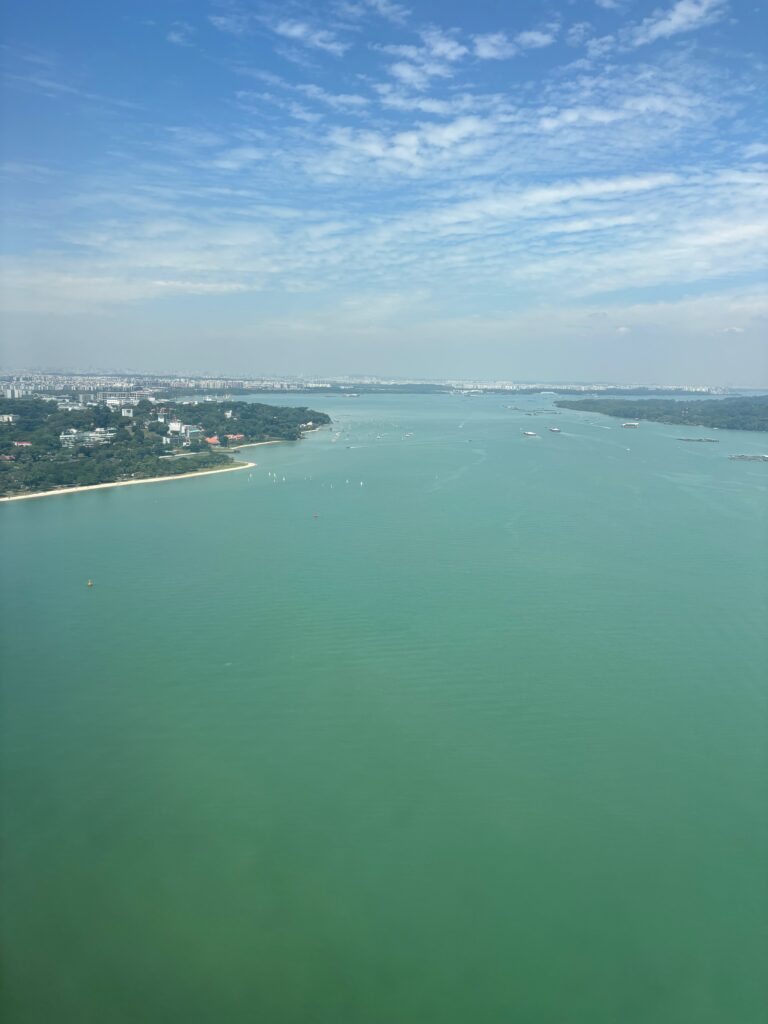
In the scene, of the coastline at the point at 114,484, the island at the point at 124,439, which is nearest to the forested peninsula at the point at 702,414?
the island at the point at 124,439

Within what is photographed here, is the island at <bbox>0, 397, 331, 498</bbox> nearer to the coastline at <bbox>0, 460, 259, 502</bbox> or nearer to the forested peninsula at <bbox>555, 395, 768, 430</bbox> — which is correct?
the coastline at <bbox>0, 460, 259, 502</bbox>

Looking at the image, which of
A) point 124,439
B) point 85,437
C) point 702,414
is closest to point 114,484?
point 124,439

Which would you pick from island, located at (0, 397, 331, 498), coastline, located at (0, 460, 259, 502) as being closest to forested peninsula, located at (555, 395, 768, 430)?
island, located at (0, 397, 331, 498)

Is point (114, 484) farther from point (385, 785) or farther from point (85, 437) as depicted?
point (385, 785)

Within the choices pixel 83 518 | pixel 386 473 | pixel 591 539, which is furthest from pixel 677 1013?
pixel 386 473

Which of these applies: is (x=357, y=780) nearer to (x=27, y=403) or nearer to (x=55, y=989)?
(x=55, y=989)

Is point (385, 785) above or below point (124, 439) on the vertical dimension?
below

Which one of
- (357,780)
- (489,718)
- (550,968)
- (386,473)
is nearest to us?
(550,968)
